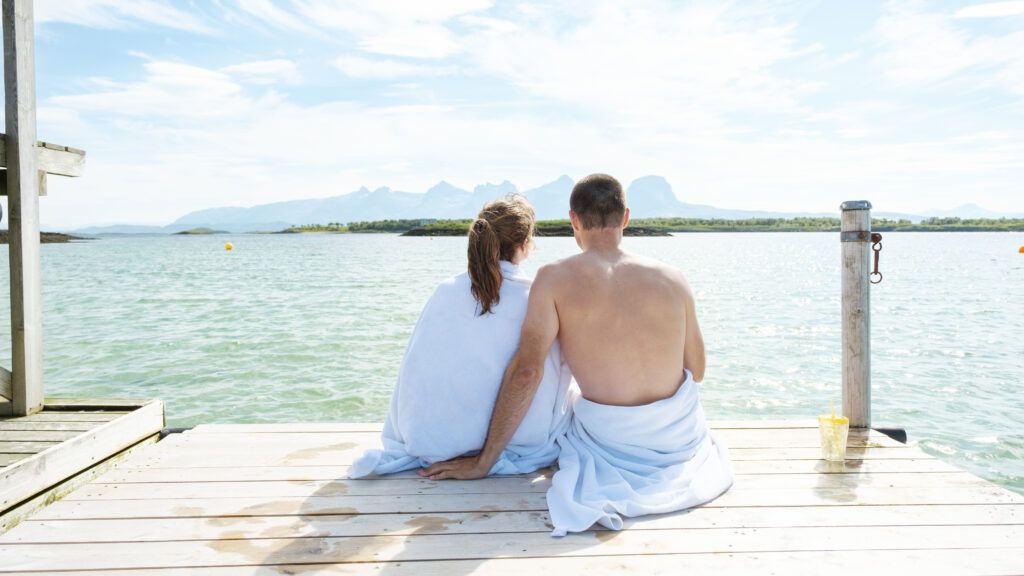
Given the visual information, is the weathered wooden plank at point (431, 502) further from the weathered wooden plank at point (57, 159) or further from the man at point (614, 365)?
the weathered wooden plank at point (57, 159)

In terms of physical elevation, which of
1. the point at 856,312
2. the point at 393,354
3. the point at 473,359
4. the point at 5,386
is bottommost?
the point at 393,354

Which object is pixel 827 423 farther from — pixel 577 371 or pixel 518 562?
pixel 518 562

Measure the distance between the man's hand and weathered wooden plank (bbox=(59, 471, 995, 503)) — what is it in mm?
38

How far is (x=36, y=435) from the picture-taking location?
11.3 feet

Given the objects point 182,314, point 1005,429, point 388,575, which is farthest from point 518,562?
point 182,314

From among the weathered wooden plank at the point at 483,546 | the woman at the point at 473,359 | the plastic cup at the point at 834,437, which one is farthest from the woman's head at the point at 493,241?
the plastic cup at the point at 834,437

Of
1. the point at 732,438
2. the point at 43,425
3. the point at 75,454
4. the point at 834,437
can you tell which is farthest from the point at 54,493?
the point at 834,437

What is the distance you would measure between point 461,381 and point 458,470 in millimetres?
408

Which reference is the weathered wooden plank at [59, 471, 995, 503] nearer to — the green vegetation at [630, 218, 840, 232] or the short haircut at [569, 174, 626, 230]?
the short haircut at [569, 174, 626, 230]

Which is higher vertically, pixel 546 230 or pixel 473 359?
pixel 546 230

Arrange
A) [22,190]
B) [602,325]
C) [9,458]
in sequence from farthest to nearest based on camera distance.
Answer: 1. [22,190]
2. [9,458]
3. [602,325]

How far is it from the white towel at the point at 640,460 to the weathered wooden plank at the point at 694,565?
330 mm

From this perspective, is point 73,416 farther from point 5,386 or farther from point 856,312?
point 856,312

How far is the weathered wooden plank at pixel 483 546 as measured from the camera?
2.27m
